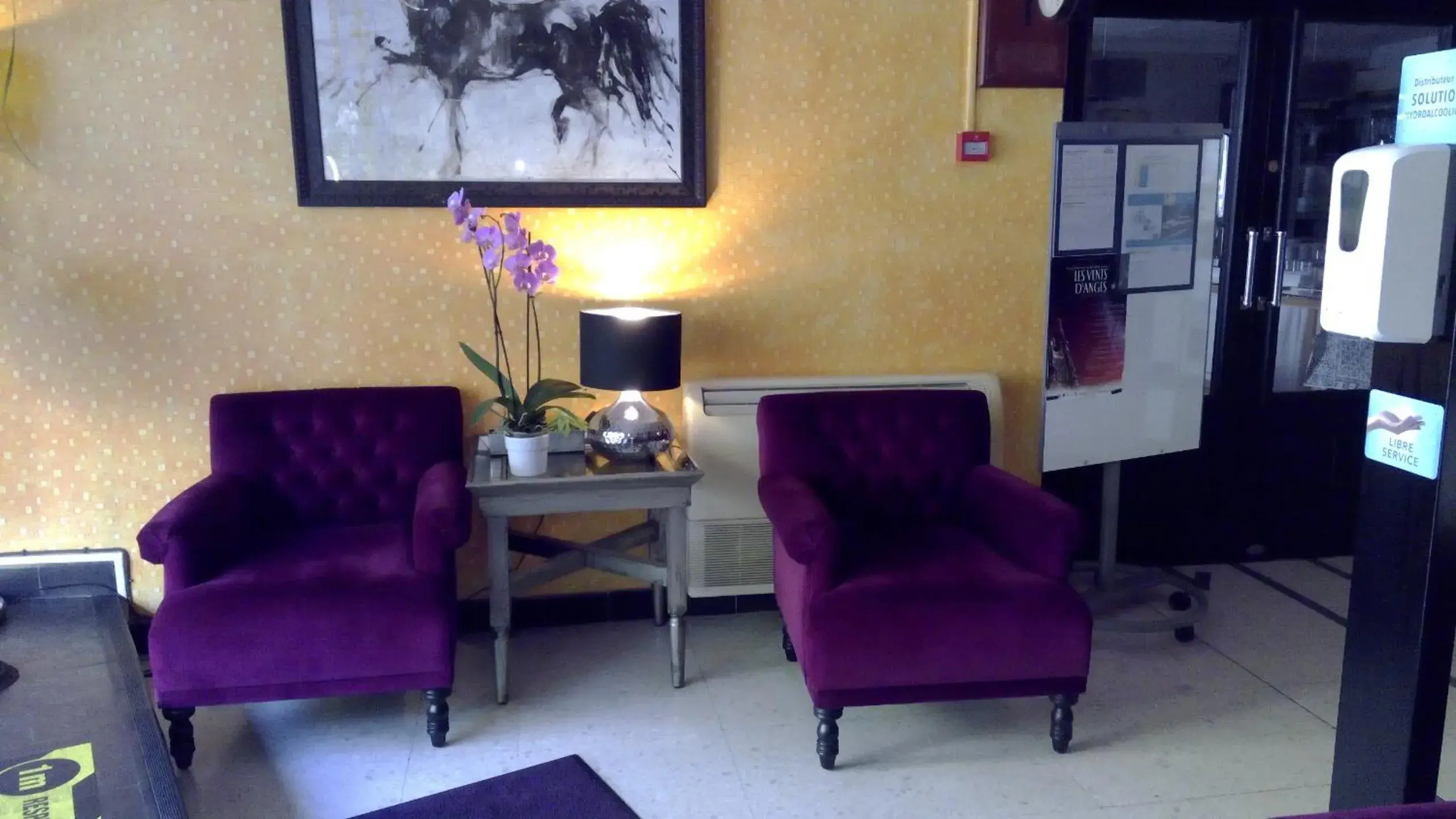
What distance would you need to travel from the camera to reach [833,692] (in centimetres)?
249

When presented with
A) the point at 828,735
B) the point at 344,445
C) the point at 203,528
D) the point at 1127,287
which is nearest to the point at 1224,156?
the point at 1127,287

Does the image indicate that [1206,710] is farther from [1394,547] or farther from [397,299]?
[397,299]

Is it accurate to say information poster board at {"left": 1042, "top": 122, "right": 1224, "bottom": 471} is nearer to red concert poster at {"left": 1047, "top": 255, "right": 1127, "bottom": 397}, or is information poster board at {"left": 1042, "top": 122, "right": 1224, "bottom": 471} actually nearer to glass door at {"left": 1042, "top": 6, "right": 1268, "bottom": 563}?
red concert poster at {"left": 1047, "top": 255, "right": 1127, "bottom": 397}

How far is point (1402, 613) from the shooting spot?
76.5 inches

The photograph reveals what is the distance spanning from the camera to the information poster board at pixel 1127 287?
10.6 feet

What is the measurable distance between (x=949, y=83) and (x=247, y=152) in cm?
216

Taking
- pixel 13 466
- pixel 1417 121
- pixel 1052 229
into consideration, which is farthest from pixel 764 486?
pixel 13 466

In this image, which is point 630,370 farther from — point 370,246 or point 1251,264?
point 1251,264

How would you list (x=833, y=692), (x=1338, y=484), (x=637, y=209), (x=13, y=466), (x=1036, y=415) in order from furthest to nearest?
1. (x=1338, y=484)
2. (x=1036, y=415)
3. (x=637, y=209)
4. (x=13, y=466)
5. (x=833, y=692)

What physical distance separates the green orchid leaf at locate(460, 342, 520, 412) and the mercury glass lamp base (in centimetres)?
26

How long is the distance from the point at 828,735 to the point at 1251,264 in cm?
241

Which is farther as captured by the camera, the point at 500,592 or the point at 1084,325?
the point at 1084,325

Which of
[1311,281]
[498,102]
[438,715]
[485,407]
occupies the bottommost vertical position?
[438,715]

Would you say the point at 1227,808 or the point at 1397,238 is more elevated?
the point at 1397,238
